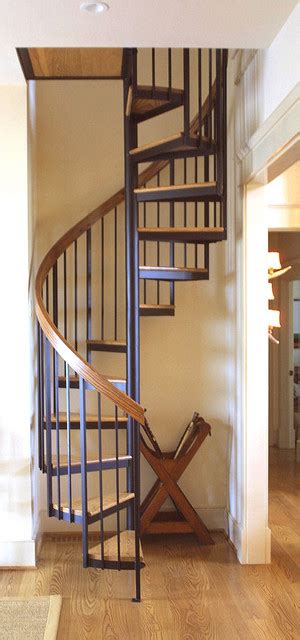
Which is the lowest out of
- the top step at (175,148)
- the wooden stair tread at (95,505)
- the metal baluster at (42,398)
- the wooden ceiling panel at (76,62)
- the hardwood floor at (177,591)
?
the hardwood floor at (177,591)

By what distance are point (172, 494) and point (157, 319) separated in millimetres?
1316

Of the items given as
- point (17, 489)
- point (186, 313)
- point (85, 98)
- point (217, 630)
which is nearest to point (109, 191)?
point (85, 98)

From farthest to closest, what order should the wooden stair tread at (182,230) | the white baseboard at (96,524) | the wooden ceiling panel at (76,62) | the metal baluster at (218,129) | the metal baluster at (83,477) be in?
the white baseboard at (96,524)
the wooden stair tread at (182,230)
the wooden ceiling panel at (76,62)
the metal baluster at (218,129)
the metal baluster at (83,477)

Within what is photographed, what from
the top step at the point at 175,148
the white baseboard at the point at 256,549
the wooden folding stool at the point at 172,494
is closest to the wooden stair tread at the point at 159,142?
the top step at the point at 175,148

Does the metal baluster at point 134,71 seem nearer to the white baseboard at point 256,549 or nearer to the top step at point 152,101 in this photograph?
the top step at point 152,101

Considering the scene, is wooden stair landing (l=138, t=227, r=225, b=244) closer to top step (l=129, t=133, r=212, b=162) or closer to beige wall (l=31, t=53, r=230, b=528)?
top step (l=129, t=133, r=212, b=162)

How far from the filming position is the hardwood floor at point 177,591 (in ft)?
13.2

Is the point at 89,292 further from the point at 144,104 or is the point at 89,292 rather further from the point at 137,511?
the point at 137,511

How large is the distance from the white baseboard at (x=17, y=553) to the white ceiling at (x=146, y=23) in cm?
304

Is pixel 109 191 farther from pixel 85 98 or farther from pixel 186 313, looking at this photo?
pixel 186 313

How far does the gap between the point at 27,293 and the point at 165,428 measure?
63.4 inches

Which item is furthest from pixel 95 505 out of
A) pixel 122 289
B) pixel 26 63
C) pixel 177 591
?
pixel 26 63

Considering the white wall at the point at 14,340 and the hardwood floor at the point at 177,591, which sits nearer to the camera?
the hardwood floor at the point at 177,591

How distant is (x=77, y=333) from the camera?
19.0ft
